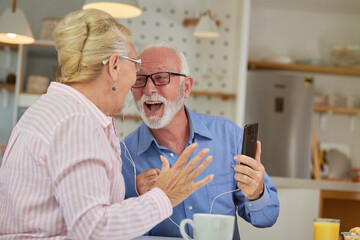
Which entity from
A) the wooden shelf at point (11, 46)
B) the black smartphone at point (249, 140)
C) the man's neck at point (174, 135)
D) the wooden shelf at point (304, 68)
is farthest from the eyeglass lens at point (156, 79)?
the wooden shelf at point (304, 68)

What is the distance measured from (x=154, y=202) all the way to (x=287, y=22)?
5.45m

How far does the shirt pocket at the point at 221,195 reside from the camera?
5.84 feet

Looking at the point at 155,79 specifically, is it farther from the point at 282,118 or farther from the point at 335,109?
the point at 335,109

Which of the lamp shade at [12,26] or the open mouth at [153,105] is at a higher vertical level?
the lamp shade at [12,26]

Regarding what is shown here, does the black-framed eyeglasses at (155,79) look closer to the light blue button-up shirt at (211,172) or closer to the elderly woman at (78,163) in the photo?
the light blue button-up shirt at (211,172)

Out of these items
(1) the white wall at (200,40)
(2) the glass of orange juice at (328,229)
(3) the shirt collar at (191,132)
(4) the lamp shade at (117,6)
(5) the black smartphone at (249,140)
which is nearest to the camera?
(2) the glass of orange juice at (328,229)

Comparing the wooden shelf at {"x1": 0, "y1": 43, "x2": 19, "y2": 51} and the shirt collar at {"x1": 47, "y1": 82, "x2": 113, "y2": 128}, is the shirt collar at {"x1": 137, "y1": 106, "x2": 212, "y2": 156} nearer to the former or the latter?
the shirt collar at {"x1": 47, "y1": 82, "x2": 113, "y2": 128}

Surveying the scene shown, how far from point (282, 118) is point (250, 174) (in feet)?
12.9

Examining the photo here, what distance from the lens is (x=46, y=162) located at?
106 centimetres

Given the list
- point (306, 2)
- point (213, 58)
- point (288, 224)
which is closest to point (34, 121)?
point (288, 224)

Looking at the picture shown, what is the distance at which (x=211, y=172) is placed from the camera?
183 cm

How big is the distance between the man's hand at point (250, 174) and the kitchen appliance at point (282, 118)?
367 cm

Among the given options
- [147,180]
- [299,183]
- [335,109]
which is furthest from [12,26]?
[335,109]

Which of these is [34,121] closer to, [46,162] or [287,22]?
[46,162]
